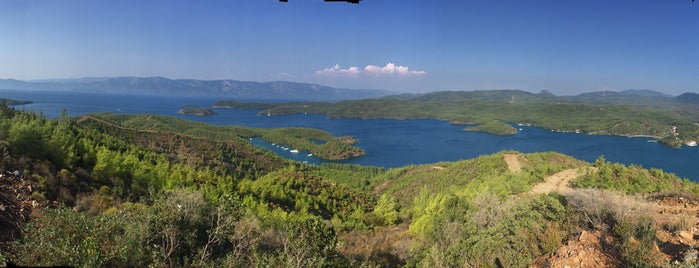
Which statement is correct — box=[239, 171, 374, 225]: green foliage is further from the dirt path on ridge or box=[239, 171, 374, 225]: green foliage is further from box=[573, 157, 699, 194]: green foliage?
box=[573, 157, 699, 194]: green foliage

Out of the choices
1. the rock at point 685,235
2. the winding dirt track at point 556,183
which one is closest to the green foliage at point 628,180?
the winding dirt track at point 556,183

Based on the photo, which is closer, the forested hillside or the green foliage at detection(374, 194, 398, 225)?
the forested hillside

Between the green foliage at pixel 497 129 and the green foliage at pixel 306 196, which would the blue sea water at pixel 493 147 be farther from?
the green foliage at pixel 306 196

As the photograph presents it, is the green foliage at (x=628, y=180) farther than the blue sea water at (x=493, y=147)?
No

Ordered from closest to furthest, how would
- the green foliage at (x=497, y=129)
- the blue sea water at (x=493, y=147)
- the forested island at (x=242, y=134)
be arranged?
the blue sea water at (x=493, y=147) < the forested island at (x=242, y=134) < the green foliage at (x=497, y=129)

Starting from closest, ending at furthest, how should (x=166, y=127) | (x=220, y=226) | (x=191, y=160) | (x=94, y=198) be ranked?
(x=220, y=226) → (x=94, y=198) → (x=191, y=160) → (x=166, y=127)

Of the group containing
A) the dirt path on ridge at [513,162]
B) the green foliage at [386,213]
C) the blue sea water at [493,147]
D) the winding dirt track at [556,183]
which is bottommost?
the blue sea water at [493,147]

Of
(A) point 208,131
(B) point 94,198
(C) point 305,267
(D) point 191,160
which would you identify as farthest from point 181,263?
(A) point 208,131

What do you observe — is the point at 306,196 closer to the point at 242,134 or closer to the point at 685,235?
the point at 685,235

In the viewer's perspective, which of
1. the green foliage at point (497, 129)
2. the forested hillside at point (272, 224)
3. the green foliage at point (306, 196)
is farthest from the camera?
the green foliage at point (497, 129)

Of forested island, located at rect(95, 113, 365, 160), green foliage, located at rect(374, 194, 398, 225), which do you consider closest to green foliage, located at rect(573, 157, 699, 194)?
green foliage, located at rect(374, 194, 398, 225)

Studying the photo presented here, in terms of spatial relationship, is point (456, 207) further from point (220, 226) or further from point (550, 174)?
point (550, 174)
